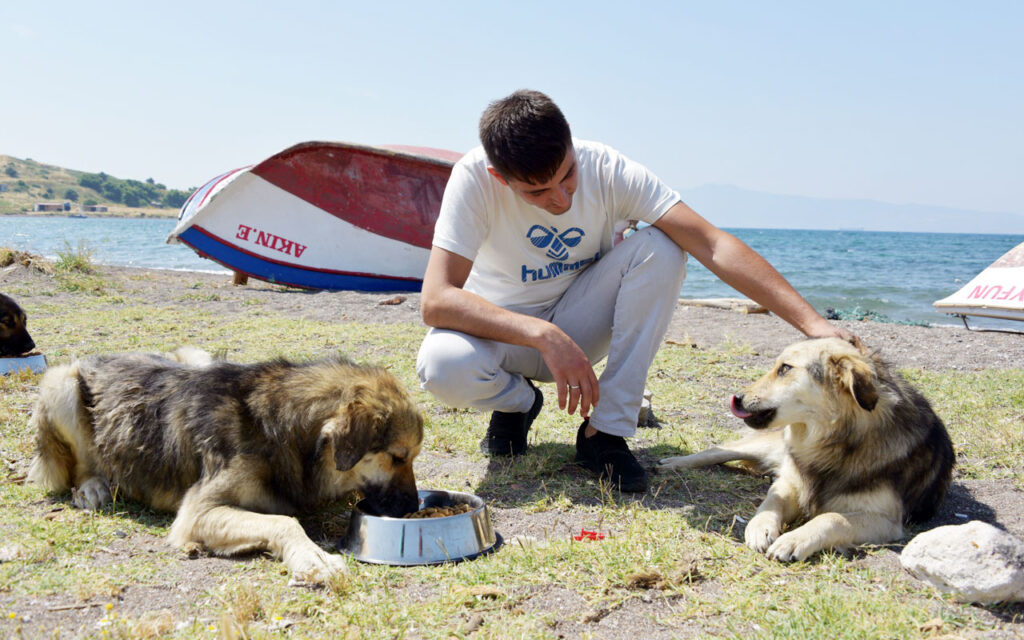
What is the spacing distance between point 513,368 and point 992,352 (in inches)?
263

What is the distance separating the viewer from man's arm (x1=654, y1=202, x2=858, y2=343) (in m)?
3.69

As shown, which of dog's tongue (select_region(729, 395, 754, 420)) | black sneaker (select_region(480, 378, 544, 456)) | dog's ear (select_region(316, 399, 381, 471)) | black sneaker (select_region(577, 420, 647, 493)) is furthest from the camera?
black sneaker (select_region(480, 378, 544, 456))

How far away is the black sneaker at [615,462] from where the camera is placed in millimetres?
3980

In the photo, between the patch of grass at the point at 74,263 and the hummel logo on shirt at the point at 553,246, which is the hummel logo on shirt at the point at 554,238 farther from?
the patch of grass at the point at 74,263

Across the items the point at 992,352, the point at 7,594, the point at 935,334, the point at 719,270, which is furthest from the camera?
the point at 935,334

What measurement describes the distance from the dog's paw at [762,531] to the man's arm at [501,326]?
2.97ft

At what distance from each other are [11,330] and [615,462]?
18.4 ft

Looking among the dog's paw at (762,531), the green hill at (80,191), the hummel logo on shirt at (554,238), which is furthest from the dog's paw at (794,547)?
the green hill at (80,191)

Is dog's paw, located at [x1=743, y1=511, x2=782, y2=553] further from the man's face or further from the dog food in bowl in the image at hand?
the man's face

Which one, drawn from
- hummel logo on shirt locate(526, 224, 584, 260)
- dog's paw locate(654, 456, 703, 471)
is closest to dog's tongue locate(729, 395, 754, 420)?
dog's paw locate(654, 456, 703, 471)

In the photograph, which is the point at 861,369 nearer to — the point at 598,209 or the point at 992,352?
the point at 598,209

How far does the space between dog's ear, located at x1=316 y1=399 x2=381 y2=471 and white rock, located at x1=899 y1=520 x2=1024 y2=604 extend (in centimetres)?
223

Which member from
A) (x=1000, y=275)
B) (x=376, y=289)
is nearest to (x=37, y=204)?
(x=376, y=289)

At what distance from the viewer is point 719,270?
3953mm
